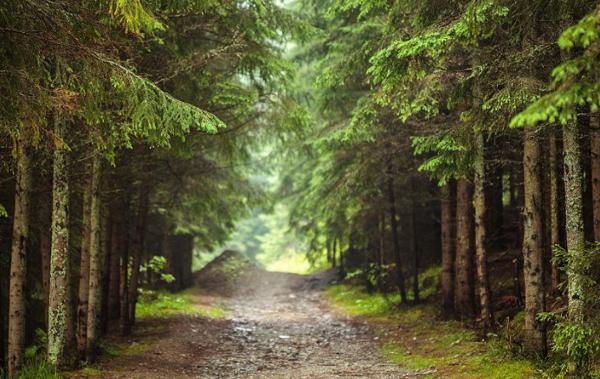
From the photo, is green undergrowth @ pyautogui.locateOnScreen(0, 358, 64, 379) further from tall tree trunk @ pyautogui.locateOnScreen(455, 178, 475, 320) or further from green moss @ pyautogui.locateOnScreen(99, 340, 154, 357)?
tall tree trunk @ pyautogui.locateOnScreen(455, 178, 475, 320)

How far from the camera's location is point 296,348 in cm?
1365

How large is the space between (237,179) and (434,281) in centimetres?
824

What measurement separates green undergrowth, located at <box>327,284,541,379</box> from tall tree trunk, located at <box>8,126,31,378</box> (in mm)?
7264

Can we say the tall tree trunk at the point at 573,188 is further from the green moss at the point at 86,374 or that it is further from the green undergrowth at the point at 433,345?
the green moss at the point at 86,374

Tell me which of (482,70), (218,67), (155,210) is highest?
(218,67)

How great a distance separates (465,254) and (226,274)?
67.5 ft

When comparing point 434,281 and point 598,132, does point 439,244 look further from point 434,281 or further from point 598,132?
point 598,132

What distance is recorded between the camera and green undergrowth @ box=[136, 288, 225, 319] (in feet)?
58.9

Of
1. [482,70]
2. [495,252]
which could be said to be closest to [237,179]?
[495,252]

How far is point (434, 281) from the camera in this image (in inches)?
744

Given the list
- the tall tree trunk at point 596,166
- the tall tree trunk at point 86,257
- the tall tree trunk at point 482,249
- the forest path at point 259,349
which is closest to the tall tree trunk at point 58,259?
the forest path at point 259,349

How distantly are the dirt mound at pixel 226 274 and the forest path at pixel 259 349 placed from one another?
6.83m

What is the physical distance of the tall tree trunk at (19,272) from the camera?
8.54m

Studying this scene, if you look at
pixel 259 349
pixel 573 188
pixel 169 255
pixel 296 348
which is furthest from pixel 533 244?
pixel 169 255
